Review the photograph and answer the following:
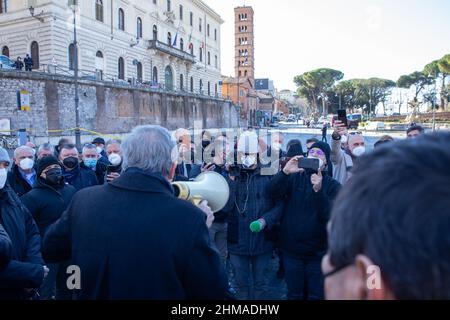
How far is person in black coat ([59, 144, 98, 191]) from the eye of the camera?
199 inches

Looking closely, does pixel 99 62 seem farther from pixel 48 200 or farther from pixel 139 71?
pixel 48 200

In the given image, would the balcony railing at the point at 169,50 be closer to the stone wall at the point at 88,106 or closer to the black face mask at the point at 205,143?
the stone wall at the point at 88,106

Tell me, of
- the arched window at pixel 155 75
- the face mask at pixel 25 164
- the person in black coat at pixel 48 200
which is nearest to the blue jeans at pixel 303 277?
the person in black coat at pixel 48 200

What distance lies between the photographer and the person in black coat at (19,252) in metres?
2.48

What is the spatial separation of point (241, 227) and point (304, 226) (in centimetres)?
78

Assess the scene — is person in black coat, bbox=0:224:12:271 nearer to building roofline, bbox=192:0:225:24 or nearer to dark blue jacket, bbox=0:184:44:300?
dark blue jacket, bbox=0:184:44:300

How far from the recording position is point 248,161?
420 centimetres

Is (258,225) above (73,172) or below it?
below

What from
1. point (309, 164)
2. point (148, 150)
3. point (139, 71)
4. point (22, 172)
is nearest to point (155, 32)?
point (139, 71)

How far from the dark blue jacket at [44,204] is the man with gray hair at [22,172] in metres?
0.97

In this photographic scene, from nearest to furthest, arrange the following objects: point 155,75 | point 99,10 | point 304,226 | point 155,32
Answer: point 304,226
point 99,10
point 155,75
point 155,32

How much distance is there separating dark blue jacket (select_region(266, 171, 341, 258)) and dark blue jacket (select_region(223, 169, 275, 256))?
25 centimetres
